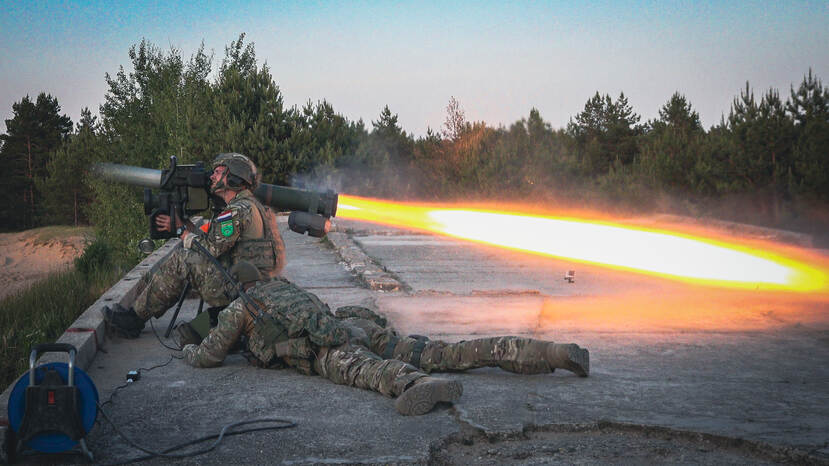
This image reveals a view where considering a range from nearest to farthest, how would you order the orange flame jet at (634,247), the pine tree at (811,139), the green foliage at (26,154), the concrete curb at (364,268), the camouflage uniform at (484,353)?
the camouflage uniform at (484,353), the concrete curb at (364,268), the orange flame jet at (634,247), the pine tree at (811,139), the green foliage at (26,154)

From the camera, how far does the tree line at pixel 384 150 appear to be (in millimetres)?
19031

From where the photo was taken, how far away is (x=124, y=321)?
Answer: 666cm

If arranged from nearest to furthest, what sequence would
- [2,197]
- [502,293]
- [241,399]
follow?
[241,399], [502,293], [2,197]

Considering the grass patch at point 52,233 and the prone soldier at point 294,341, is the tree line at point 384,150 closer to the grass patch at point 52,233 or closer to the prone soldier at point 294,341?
the grass patch at point 52,233

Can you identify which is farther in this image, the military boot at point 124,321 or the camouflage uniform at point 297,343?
the military boot at point 124,321

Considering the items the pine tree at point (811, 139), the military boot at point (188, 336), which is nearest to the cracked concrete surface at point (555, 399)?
the military boot at point (188, 336)

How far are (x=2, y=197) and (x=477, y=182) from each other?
25371 mm

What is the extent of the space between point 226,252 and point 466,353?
2.09m

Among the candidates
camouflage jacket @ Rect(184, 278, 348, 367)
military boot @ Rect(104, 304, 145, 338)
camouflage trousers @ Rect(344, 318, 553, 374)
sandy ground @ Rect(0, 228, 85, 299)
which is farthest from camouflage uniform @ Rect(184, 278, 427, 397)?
sandy ground @ Rect(0, 228, 85, 299)

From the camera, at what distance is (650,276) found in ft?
36.4

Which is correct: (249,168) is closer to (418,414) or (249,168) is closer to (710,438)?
(418,414)

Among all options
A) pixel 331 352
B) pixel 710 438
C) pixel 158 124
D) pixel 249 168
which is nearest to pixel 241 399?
pixel 331 352

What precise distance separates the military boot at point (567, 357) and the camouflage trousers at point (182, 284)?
7.98 ft

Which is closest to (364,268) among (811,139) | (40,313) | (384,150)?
(40,313)
